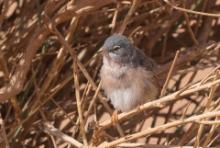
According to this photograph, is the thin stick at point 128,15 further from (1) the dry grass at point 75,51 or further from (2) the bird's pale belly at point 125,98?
(2) the bird's pale belly at point 125,98

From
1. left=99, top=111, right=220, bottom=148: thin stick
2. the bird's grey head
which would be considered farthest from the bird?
left=99, top=111, right=220, bottom=148: thin stick

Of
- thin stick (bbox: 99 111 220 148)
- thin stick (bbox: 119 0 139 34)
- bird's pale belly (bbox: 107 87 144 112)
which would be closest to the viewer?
thin stick (bbox: 99 111 220 148)

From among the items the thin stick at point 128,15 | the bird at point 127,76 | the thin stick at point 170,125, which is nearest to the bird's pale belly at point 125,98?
the bird at point 127,76

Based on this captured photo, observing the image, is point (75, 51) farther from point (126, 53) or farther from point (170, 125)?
point (170, 125)

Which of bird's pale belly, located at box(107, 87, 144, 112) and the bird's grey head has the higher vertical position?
the bird's grey head

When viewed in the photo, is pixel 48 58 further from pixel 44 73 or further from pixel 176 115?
pixel 176 115

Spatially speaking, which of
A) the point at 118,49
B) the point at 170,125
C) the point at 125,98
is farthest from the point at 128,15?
the point at 170,125

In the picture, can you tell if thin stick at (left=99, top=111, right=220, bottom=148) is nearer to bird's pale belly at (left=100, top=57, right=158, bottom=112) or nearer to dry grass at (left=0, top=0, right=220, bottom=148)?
dry grass at (left=0, top=0, right=220, bottom=148)

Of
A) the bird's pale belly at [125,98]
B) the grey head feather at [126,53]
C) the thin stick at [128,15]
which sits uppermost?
the thin stick at [128,15]
